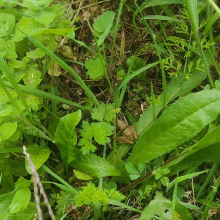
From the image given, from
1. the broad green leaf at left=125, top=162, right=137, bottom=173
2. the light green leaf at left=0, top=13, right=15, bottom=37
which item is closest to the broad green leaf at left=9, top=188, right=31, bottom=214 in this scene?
the broad green leaf at left=125, top=162, right=137, bottom=173

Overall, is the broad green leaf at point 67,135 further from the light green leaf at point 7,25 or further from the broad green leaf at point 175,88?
the light green leaf at point 7,25

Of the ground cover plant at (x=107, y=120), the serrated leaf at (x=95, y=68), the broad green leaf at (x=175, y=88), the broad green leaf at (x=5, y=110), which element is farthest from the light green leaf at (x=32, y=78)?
the broad green leaf at (x=175, y=88)

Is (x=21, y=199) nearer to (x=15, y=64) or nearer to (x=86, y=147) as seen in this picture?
(x=86, y=147)

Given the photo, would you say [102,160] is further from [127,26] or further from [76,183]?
[127,26]

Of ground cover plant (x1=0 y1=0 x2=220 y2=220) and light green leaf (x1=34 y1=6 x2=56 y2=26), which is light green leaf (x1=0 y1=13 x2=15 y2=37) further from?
light green leaf (x1=34 y1=6 x2=56 y2=26)

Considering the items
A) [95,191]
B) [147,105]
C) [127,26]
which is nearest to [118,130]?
[147,105]

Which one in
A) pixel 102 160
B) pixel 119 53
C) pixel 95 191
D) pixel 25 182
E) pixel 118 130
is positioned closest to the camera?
pixel 95 191
